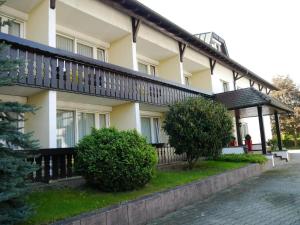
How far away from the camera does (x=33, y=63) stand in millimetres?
8609

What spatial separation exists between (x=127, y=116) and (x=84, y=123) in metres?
1.81

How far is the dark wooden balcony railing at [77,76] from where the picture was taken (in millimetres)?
8359

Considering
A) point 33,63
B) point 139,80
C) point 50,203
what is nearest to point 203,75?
point 139,80

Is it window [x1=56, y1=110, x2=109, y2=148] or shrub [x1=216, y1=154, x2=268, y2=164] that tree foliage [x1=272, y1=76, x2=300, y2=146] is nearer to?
shrub [x1=216, y1=154, x2=268, y2=164]

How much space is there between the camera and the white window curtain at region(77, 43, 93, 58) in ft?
42.5

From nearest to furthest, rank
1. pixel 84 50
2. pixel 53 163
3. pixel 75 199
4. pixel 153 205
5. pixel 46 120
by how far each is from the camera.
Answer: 1. pixel 75 199
2. pixel 153 205
3. pixel 53 163
4. pixel 46 120
5. pixel 84 50

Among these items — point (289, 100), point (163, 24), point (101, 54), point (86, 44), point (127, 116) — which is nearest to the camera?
point (127, 116)

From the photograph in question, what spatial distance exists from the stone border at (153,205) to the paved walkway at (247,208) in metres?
0.23

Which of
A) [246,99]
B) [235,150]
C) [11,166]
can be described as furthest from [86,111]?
[235,150]

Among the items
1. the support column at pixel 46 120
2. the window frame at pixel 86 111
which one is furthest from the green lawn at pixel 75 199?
the window frame at pixel 86 111

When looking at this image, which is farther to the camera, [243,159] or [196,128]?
[243,159]

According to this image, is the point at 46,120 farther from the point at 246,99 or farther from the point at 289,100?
the point at 289,100

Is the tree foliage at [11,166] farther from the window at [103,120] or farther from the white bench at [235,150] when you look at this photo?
the white bench at [235,150]

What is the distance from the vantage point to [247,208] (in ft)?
24.9
